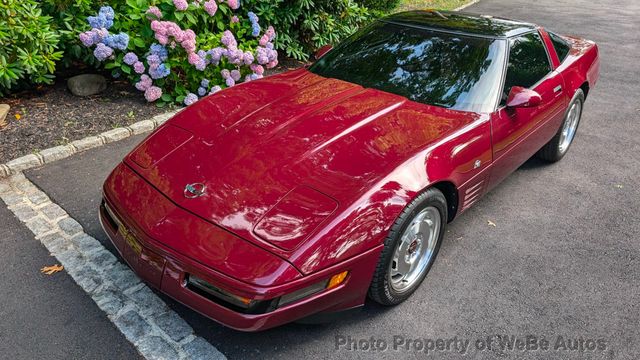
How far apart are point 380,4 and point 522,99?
A: 580cm

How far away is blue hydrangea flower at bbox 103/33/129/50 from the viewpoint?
4.39 metres

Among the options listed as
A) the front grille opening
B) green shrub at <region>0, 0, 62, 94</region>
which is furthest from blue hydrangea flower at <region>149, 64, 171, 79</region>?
the front grille opening

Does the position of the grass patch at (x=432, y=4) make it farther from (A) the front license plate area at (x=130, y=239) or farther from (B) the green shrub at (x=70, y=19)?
(A) the front license plate area at (x=130, y=239)

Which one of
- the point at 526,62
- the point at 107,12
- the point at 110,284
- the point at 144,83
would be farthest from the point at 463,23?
the point at 107,12

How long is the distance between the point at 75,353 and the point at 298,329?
1.06 m

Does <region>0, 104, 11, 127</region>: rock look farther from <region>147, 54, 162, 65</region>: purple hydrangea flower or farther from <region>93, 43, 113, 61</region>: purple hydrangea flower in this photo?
<region>147, 54, 162, 65</region>: purple hydrangea flower

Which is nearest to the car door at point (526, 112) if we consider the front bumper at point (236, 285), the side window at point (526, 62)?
the side window at point (526, 62)

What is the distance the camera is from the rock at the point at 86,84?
15.6 ft

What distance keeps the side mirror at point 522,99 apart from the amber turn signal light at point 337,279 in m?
1.65

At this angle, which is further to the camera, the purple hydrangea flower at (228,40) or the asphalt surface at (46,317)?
the purple hydrangea flower at (228,40)

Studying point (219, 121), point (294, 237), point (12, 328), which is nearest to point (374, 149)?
point (294, 237)

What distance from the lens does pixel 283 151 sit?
2.41 metres

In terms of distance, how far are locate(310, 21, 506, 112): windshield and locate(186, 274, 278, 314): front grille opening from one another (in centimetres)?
167

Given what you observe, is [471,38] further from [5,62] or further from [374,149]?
[5,62]
